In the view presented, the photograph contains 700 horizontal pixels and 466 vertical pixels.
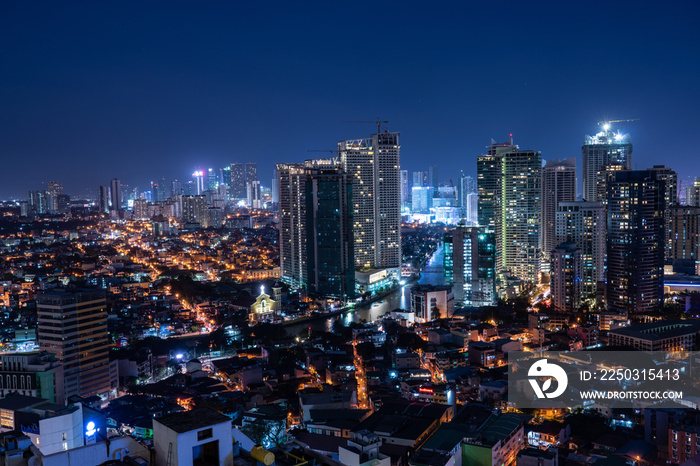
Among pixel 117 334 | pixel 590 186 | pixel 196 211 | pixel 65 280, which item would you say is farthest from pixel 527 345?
pixel 196 211

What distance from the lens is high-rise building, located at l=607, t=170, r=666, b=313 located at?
1167cm

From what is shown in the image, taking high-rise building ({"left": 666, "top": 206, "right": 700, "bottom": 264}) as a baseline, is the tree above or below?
below

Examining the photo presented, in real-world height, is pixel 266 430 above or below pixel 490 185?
below

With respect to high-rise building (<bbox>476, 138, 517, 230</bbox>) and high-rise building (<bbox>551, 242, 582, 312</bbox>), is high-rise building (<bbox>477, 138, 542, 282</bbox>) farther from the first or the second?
high-rise building (<bbox>551, 242, 582, 312</bbox>)

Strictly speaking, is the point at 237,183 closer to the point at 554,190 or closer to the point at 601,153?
the point at 554,190

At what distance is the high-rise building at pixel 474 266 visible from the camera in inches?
516

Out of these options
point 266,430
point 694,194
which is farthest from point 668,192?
point 266,430

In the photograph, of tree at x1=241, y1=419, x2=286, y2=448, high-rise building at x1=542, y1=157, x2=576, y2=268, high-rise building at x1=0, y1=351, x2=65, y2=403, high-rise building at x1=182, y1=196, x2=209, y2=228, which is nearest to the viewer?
tree at x1=241, y1=419, x2=286, y2=448

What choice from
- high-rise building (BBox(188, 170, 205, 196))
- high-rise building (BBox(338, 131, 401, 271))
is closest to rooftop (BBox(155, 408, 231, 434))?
high-rise building (BBox(338, 131, 401, 271))

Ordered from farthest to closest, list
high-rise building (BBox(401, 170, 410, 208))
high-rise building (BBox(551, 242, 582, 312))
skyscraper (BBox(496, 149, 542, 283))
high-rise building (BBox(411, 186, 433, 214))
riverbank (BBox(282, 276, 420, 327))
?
high-rise building (BBox(401, 170, 410, 208)) < high-rise building (BBox(411, 186, 433, 214)) < skyscraper (BBox(496, 149, 542, 283)) < high-rise building (BBox(551, 242, 582, 312)) < riverbank (BBox(282, 276, 420, 327))

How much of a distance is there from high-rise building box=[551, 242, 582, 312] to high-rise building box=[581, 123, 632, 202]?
23.1 ft

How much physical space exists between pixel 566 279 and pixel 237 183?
31787 mm

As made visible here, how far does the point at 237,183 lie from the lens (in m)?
41.2

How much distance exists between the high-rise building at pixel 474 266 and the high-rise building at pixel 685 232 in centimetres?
653
